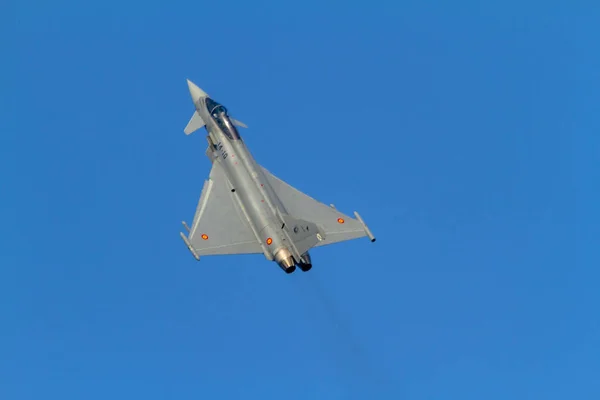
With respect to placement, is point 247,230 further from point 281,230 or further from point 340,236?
point 340,236

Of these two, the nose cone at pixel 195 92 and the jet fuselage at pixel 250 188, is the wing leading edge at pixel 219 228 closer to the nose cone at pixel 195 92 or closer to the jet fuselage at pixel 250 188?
the jet fuselage at pixel 250 188

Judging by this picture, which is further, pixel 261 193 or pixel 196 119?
pixel 196 119

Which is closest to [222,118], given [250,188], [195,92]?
[195,92]

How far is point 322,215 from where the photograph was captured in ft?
184

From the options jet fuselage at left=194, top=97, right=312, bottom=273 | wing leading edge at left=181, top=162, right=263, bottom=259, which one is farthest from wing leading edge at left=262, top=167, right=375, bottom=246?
wing leading edge at left=181, top=162, right=263, bottom=259

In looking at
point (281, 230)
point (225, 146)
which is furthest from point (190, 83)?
point (281, 230)

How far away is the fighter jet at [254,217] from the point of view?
172 feet

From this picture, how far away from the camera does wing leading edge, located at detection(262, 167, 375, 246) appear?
179 ft

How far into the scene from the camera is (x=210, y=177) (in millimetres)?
58250

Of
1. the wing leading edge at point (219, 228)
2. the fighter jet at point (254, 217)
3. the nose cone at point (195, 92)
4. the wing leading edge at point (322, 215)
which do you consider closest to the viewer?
the fighter jet at point (254, 217)

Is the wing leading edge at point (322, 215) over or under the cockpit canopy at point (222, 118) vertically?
under

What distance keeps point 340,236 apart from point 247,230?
635 cm

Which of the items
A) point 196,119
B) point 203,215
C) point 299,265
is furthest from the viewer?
point 196,119

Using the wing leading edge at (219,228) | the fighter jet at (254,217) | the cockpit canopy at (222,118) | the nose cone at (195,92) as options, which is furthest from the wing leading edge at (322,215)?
the nose cone at (195,92)
